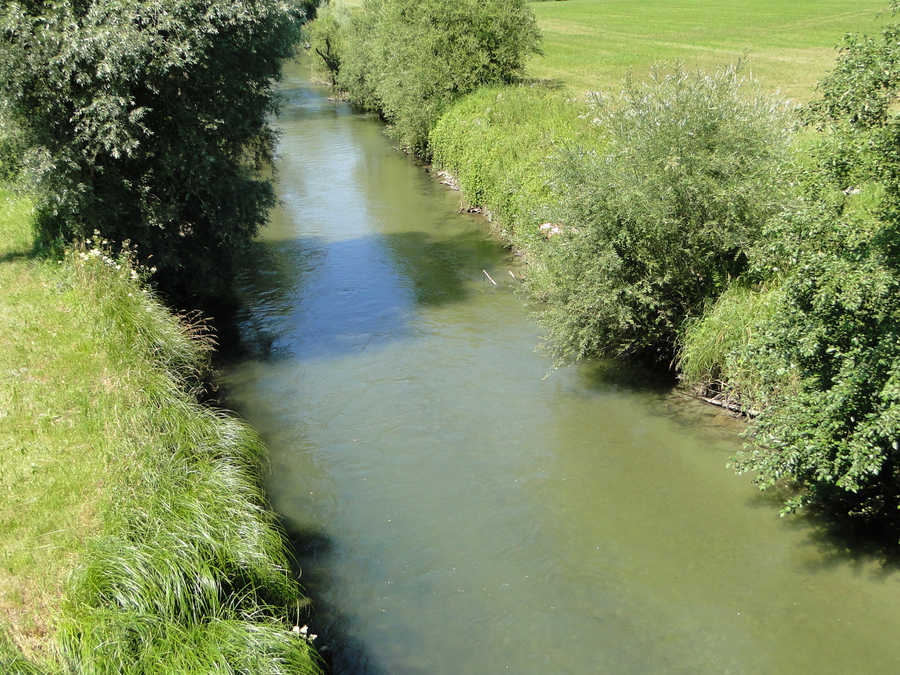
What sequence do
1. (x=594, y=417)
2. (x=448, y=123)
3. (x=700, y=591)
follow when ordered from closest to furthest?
(x=700, y=591) < (x=594, y=417) < (x=448, y=123)

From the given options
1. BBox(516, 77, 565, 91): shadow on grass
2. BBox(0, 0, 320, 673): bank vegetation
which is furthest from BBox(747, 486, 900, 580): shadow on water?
BBox(516, 77, 565, 91): shadow on grass

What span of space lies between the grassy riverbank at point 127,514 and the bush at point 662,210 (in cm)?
596

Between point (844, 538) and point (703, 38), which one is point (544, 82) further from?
point (844, 538)

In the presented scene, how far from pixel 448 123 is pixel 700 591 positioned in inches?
808

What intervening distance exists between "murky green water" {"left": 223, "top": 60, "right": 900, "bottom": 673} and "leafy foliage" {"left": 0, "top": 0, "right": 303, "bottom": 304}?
2.59 m

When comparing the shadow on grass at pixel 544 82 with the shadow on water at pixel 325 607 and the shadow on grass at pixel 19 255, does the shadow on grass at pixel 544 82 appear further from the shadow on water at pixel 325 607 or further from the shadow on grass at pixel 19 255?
the shadow on water at pixel 325 607

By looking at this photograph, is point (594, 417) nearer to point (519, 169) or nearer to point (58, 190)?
point (519, 169)

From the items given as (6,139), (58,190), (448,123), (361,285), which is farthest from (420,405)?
(448,123)

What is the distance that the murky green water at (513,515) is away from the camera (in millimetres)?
8258

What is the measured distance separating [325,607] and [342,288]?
10927 mm

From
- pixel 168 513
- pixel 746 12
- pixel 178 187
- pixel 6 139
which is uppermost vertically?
pixel 746 12

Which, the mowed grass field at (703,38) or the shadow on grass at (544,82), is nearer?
the shadow on grass at (544,82)

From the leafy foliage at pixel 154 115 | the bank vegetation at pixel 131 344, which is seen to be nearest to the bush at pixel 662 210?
the bank vegetation at pixel 131 344

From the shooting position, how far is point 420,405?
13.2 metres
